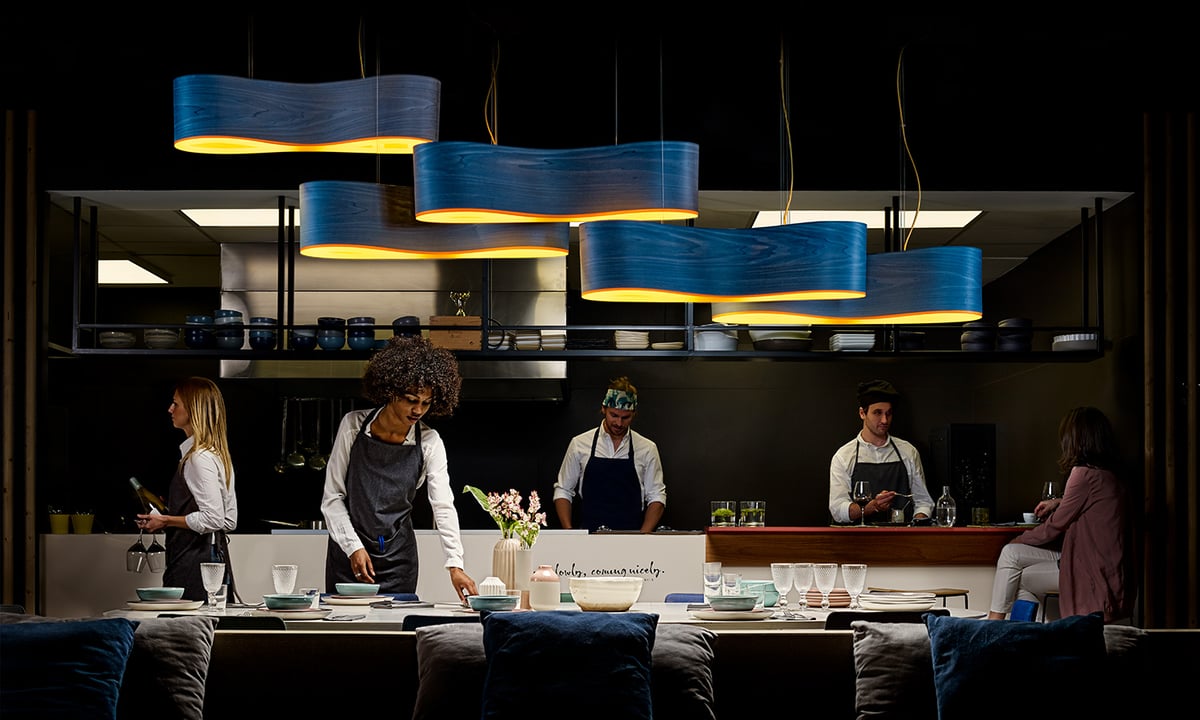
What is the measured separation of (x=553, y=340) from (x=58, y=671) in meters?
3.94

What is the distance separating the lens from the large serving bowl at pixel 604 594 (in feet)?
13.2

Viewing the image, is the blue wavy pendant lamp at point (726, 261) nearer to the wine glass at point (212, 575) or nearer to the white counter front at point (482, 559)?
the wine glass at point (212, 575)

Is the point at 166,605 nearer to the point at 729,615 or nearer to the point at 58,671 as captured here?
the point at 58,671

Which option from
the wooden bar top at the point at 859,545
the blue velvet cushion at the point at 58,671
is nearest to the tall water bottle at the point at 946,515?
the wooden bar top at the point at 859,545

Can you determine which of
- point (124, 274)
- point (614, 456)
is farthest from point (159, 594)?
point (124, 274)

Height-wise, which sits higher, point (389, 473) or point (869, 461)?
point (389, 473)

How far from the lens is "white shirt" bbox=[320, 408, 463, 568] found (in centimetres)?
507

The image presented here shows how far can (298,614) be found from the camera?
409 centimetres

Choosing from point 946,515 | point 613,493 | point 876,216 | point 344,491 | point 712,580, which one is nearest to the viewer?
point 712,580

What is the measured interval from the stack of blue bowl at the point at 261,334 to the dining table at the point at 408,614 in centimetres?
284

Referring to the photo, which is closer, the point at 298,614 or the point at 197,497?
the point at 298,614

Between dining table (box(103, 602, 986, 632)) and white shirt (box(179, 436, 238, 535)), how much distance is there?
118cm

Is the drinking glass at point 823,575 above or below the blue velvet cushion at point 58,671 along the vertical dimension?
above

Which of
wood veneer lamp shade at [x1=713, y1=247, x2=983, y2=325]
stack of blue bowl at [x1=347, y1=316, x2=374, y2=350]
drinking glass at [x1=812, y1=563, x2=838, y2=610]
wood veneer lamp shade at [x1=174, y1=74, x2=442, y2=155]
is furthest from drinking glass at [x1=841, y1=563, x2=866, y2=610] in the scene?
stack of blue bowl at [x1=347, y1=316, x2=374, y2=350]
